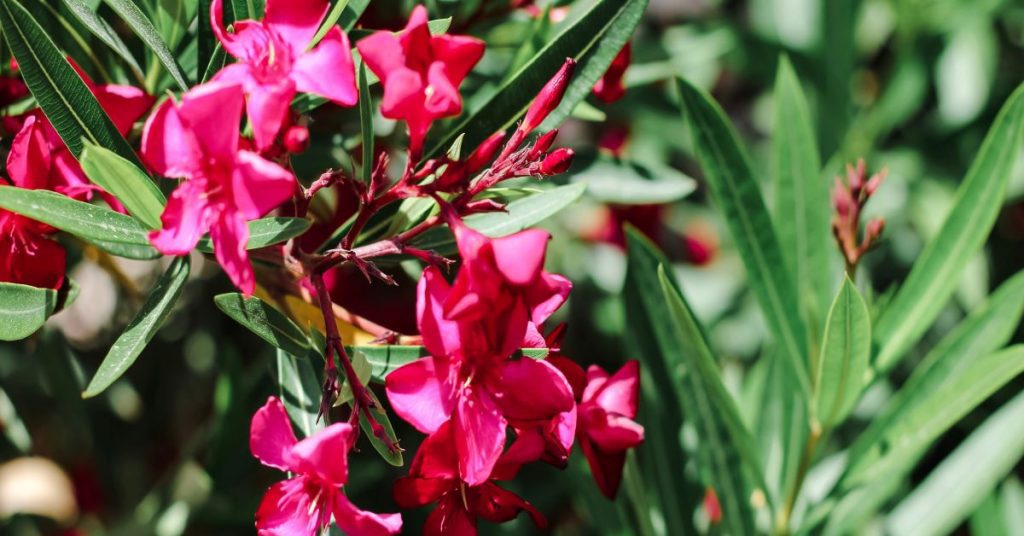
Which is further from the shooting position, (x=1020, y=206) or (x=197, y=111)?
(x=1020, y=206)

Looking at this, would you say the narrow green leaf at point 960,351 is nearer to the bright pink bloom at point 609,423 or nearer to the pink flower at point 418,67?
the bright pink bloom at point 609,423

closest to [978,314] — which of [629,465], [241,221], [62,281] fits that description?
[629,465]

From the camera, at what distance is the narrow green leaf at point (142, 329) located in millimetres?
856

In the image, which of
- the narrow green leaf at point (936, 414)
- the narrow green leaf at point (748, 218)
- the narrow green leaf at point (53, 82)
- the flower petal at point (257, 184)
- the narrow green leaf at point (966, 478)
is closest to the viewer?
the flower petal at point (257, 184)

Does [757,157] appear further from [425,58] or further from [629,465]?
[425,58]

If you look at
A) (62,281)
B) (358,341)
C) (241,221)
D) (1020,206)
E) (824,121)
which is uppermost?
(241,221)

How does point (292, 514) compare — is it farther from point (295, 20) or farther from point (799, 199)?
point (799, 199)

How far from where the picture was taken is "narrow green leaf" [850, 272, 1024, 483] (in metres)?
1.36

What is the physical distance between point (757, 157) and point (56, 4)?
185 cm

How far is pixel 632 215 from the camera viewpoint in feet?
7.13

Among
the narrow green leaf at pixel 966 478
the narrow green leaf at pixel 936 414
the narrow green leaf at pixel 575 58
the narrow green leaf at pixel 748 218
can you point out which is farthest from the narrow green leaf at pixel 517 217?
the narrow green leaf at pixel 966 478

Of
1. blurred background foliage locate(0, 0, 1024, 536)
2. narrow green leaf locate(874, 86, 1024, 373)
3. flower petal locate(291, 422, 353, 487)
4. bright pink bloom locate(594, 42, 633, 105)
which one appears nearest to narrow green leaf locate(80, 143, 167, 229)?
flower petal locate(291, 422, 353, 487)

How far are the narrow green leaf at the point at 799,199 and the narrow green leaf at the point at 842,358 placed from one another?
147mm

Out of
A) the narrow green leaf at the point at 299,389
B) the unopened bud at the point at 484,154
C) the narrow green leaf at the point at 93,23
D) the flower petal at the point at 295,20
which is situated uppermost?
the flower petal at the point at 295,20
